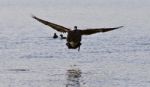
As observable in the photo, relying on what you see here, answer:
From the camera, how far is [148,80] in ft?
174

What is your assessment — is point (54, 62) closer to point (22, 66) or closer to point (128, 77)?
point (22, 66)

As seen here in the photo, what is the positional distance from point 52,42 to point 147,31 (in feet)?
56.8

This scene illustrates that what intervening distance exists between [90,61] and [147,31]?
33264mm

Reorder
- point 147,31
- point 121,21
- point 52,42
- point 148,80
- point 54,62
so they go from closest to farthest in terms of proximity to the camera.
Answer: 1. point 148,80
2. point 54,62
3. point 52,42
4. point 147,31
5. point 121,21

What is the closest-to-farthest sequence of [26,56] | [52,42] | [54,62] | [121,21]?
[54,62] < [26,56] < [52,42] < [121,21]

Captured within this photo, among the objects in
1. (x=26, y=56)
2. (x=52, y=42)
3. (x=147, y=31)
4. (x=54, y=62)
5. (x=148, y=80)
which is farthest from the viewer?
(x=147, y=31)

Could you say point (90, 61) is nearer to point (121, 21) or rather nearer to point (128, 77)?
point (128, 77)

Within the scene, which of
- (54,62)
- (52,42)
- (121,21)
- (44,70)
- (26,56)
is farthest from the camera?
(121,21)

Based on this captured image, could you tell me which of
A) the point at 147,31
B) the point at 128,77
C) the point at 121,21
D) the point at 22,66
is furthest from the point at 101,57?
the point at 121,21

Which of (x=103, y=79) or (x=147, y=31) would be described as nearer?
(x=103, y=79)

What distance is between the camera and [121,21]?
133500mm

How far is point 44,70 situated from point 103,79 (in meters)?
6.97

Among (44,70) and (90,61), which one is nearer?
(44,70)

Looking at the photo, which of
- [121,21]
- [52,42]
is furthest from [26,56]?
[121,21]
